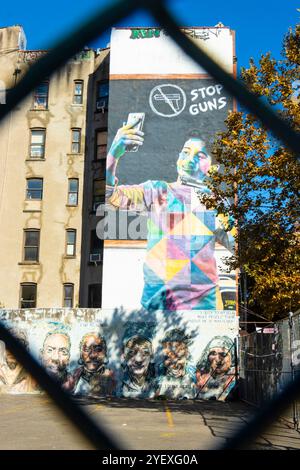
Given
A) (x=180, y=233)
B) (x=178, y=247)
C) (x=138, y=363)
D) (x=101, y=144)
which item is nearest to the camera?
(x=138, y=363)

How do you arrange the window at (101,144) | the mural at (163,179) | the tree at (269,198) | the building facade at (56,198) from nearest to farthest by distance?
1. the tree at (269,198)
2. the mural at (163,179)
3. the building facade at (56,198)
4. the window at (101,144)

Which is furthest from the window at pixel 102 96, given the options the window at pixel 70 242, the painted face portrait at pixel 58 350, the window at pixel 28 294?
the painted face portrait at pixel 58 350

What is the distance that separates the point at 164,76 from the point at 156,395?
18.8 meters

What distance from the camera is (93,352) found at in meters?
23.3

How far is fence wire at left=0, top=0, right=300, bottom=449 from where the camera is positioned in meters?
1.23

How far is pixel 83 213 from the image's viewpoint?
31.3m

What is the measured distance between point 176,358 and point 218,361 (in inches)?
76.7

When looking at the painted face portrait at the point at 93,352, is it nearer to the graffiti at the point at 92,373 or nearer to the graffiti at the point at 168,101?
the graffiti at the point at 92,373

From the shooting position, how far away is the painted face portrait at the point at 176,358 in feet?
75.0

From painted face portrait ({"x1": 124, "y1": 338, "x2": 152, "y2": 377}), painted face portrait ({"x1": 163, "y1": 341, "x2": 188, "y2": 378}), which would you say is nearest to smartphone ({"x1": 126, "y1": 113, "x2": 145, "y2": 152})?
painted face portrait ({"x1": 124, "y1": 338, "x2": 152, "y2": 377})

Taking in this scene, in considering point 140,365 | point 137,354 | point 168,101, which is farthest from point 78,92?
point 140,365

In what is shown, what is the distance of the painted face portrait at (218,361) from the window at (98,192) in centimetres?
1263

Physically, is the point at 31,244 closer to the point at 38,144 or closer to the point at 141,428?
the point at 38,144
